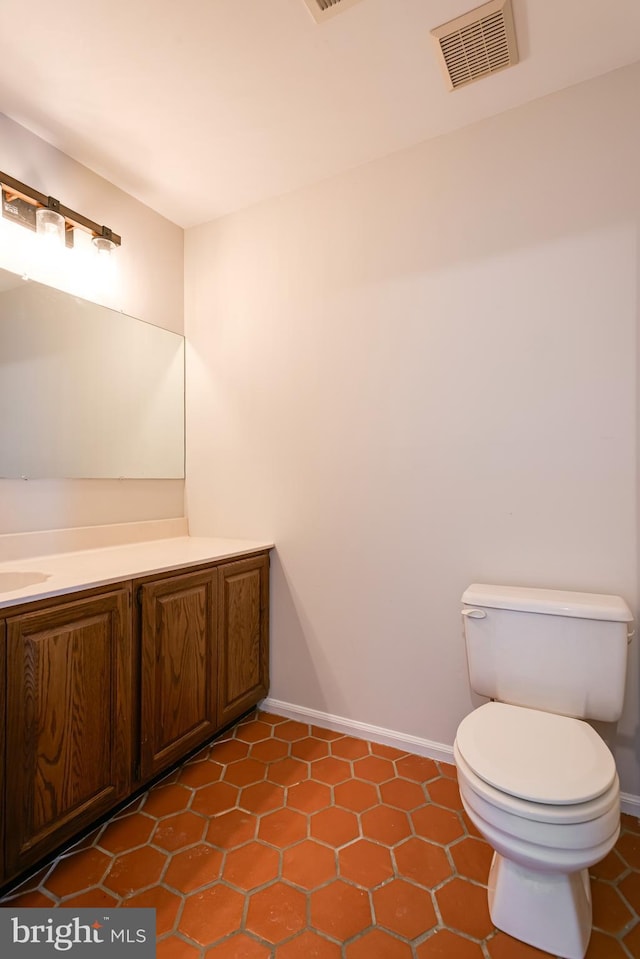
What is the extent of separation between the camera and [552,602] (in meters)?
1.45

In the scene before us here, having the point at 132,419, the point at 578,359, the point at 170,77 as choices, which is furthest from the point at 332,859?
the point at 170,77

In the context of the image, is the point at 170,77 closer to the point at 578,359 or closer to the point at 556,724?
the point at 578,359

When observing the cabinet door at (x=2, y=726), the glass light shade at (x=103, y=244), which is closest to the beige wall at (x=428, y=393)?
the glass light shade at (x=103, y=244)

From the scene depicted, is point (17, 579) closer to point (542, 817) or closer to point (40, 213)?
point (40, 213)

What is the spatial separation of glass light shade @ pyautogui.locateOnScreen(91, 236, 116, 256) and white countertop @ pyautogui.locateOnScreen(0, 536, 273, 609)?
4.23ft

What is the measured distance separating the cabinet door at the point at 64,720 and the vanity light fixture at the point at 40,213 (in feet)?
4.55

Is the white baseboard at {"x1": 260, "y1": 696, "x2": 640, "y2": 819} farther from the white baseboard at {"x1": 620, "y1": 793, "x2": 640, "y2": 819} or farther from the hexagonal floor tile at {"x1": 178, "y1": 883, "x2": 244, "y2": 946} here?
the hexagonal floor tile at {"x1": 178, "y1": 883, "x2": 244, "y2": 946}

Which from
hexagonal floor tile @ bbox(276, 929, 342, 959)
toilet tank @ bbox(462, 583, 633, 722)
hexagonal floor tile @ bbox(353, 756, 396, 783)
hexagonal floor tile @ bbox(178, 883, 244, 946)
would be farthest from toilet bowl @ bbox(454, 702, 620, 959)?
hexagonal floor tile @ bbox(178, 883, 244, 946)

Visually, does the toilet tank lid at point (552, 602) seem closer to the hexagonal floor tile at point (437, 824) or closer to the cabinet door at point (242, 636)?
the hexagonal floor tile at point (437, 824)

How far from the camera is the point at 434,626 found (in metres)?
1.87

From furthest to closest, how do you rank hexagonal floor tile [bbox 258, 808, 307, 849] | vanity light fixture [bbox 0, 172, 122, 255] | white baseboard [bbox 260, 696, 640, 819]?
1. white baseboard [bbox 260, 696, 640, 819]
2. vanity light fixture [bbox 0, 172, 122, 255]
3. hexagonal floor tile [bbox 258, 808, 307, 849]

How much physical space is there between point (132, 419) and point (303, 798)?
1.77 m

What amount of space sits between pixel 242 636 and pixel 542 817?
134 centimetres

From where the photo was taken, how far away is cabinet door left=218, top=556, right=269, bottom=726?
195 cm
